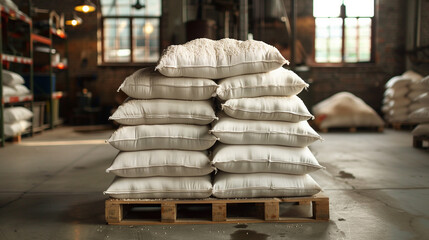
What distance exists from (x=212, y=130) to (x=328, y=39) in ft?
31.5

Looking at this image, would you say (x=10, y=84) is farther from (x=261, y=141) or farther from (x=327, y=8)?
(x=327, y=8)

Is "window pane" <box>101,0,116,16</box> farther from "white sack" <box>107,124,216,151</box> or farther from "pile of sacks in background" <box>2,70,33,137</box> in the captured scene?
"white sack" <box>107,124,216,151</box>

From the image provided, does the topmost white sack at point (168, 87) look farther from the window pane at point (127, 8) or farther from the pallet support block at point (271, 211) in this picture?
the window pane at point (127, 8)

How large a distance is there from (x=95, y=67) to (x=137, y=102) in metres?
9.19

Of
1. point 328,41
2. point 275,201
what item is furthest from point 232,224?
point 328,41

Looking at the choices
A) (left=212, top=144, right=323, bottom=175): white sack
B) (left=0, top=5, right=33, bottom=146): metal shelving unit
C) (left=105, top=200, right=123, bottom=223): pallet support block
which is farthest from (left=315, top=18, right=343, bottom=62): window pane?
(left=105, top=200, right=123, bottom=223): pallet support block

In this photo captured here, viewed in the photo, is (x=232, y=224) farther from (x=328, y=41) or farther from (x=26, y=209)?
(x=328, y=41)

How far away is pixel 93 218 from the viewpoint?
3.48 m

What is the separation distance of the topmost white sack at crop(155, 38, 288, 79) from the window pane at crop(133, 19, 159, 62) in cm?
915

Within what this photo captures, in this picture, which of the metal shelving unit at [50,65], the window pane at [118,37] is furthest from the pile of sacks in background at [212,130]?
the window pane at [118,37]

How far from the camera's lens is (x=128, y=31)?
1241cm

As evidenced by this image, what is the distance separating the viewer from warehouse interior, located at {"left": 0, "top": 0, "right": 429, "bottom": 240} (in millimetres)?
3334

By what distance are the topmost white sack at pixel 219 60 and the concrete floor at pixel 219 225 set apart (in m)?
1.14

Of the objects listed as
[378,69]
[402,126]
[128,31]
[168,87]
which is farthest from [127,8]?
[168,87]
